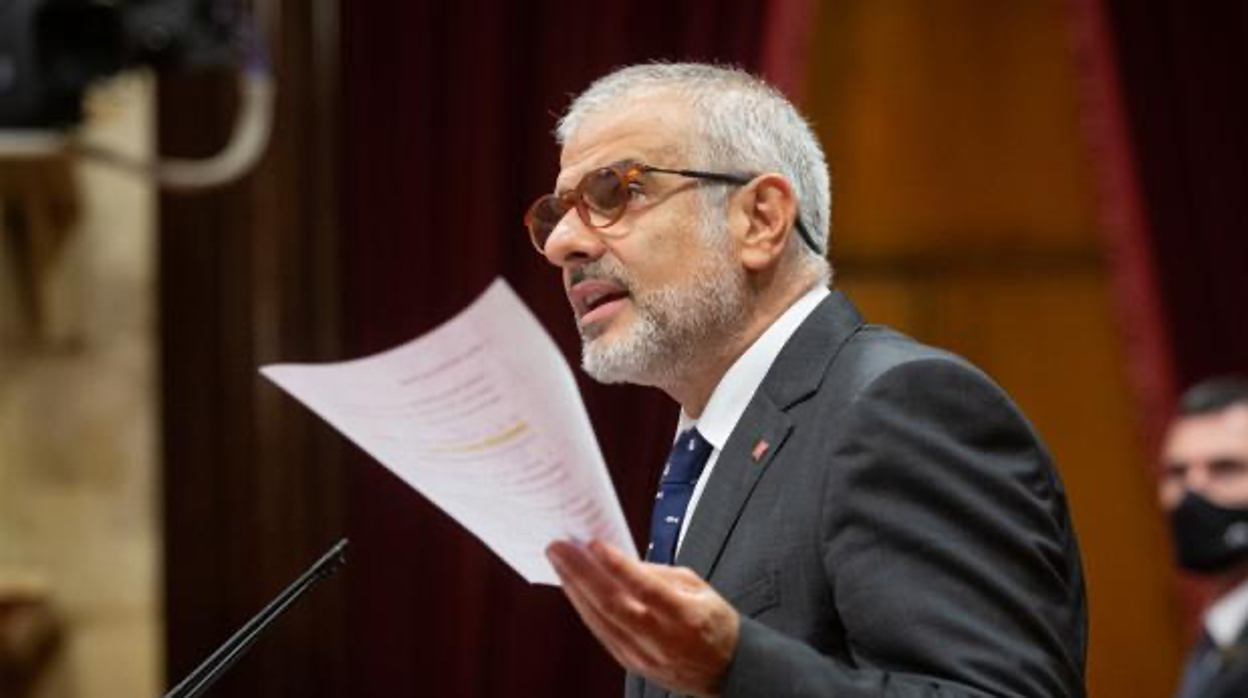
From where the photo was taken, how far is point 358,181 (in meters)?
3.86

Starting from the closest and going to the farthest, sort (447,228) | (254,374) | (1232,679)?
1. (1232,679)
2. (254,374)
3. (447,228)

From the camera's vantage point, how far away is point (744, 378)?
1789 mm

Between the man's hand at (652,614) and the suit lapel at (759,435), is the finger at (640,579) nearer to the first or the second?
the man's hand at (652,614)

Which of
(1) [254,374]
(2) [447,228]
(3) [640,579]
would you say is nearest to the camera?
(3) [640,579]

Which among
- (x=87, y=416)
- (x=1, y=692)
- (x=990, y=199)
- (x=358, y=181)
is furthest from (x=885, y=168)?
(x=1, y=692)

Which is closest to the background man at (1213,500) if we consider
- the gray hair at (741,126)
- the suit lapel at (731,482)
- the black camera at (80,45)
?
the gray hair at (741,126)

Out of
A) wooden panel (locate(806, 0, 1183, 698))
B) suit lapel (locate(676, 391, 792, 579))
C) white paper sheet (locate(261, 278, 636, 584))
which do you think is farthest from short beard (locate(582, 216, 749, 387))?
wooden panel (locate(806, 0, 1183, 698))

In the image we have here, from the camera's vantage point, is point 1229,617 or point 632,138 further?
point 1229,617

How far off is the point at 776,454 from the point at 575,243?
1.10 feet

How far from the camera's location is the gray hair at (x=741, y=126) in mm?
1856

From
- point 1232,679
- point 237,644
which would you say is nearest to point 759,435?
point 237,644

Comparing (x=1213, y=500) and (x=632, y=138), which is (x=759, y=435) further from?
(x=1213, y=500)

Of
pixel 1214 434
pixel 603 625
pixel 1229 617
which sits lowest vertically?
pixel 1229 617

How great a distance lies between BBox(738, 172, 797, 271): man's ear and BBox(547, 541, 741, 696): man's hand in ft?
1.84
